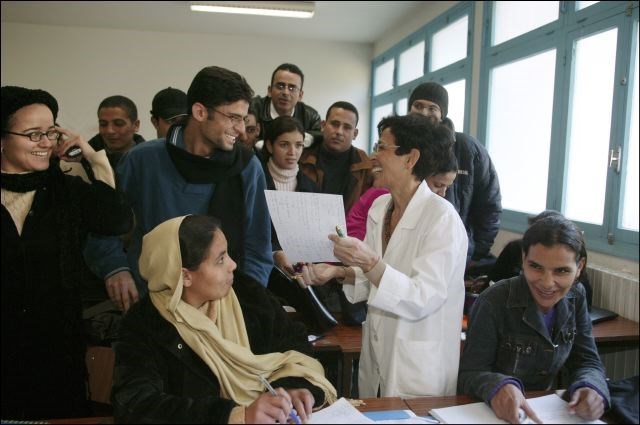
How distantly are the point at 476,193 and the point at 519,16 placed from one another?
1983 mm

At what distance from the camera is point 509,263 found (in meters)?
3.08

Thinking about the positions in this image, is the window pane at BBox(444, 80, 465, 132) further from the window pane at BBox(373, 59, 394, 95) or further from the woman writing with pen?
the woman writing with pen

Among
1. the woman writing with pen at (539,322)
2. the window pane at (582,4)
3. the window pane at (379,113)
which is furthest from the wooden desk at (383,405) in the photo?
the window pane at (379,113)

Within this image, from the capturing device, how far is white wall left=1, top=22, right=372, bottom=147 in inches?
302

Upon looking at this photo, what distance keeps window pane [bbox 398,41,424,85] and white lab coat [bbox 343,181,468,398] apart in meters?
5.08

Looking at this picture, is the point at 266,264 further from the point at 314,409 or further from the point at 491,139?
the point at 491,139

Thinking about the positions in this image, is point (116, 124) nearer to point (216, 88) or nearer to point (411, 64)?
point (216, 88)

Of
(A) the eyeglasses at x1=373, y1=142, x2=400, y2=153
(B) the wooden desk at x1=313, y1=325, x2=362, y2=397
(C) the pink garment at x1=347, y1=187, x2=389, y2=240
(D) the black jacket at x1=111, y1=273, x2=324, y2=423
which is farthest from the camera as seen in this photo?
(C) the pink garment at x1=347, y1=187, x2=389, y2=240

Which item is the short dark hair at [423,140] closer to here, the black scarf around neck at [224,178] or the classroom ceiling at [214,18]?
the black scarf around neck at [224,178]

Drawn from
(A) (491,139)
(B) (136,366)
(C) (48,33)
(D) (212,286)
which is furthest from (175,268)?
(C) (48,33)

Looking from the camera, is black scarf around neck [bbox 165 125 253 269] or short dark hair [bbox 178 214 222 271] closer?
short dark hair [bbox 178 214 222 271]

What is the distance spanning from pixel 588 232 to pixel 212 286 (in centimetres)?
272

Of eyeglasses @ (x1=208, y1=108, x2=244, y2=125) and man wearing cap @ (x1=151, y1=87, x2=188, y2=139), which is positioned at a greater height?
man wearing cap @ (x1=151, y1=87, x2=188, y2=139)

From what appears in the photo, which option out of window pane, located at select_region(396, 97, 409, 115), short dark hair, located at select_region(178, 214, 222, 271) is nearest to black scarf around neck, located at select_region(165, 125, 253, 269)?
short dark hair, located at select_region(178, 214, 222, 271)
